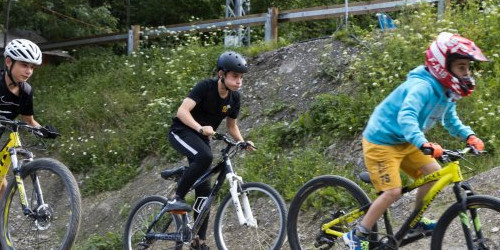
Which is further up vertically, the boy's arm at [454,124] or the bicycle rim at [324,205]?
the boy's arm at [454,124]

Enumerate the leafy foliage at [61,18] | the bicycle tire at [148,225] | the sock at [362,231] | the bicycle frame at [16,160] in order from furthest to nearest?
1. the leafy foliage at [61,18]
2. the bicycle tire at [148,225]
3. the bicycle frame at [16,160]
4. the sock at [362,231]

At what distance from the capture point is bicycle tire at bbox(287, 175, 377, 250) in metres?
5.87

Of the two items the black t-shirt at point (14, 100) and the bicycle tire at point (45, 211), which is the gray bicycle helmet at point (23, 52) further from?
the bicycle tire at point (45, 211)

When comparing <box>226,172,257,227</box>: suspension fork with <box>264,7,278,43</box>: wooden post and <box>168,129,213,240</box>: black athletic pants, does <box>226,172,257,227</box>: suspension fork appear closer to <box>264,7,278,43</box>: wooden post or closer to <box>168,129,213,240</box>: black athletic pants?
<box>168,129,213,240</box>: black athletic pants

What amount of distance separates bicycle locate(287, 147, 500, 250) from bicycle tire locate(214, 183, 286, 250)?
19 centimetres

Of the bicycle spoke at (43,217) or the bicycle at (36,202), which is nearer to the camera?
the bicycle at (36,202)

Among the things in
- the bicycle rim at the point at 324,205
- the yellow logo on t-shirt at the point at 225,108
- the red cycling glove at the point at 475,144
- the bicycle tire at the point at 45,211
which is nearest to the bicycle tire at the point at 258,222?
the bicycle rim at the point at 324,205

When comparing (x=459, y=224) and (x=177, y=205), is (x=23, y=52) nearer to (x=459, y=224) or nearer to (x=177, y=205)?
(x=177, y=205)

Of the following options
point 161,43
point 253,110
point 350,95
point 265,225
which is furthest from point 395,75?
point 161,43

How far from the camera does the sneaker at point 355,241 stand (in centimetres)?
558

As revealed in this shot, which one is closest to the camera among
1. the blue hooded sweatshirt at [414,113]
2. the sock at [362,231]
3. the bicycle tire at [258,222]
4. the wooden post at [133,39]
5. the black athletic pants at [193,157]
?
the blue hooded sweatshirt at [414,113]

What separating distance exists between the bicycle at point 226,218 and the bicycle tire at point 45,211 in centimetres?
86

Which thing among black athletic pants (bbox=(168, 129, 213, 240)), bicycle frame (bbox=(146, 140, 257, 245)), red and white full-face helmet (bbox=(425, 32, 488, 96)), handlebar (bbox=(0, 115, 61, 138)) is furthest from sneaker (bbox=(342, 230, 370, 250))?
handlebar (bbox=(0, 115, 61, 138))

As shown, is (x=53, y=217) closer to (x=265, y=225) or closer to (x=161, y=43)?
(x=265, y=225)
